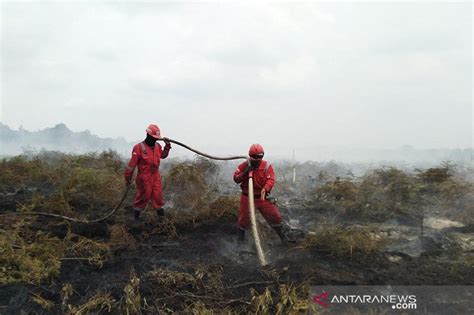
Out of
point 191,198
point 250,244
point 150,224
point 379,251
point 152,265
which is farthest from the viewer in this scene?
point 191,198

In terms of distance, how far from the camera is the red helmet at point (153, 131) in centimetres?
659

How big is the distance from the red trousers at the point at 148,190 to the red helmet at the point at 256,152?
170cm

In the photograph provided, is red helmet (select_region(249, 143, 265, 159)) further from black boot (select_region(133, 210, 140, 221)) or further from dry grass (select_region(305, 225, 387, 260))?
black boot (select_region(133, 210, 140, 221))

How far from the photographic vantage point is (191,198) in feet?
25.3

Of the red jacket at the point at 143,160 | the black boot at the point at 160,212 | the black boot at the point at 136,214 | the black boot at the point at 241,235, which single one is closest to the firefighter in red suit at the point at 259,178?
the black boot at the point at 241,235

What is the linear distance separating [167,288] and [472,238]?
5231 millimetres

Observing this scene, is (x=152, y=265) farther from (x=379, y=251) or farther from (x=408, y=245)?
(x=408, y=245)

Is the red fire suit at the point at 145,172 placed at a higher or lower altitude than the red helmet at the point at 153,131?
lower

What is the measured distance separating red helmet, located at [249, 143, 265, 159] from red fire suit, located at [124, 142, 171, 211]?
5.42 feet

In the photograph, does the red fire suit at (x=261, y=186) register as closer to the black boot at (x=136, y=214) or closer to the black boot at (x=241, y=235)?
the black boot at (x=241, y=235)

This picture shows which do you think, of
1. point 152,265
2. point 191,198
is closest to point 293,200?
point 191,198

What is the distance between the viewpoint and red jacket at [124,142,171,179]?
21.4ft

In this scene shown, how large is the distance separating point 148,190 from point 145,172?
31cm

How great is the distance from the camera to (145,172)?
21.6ft
